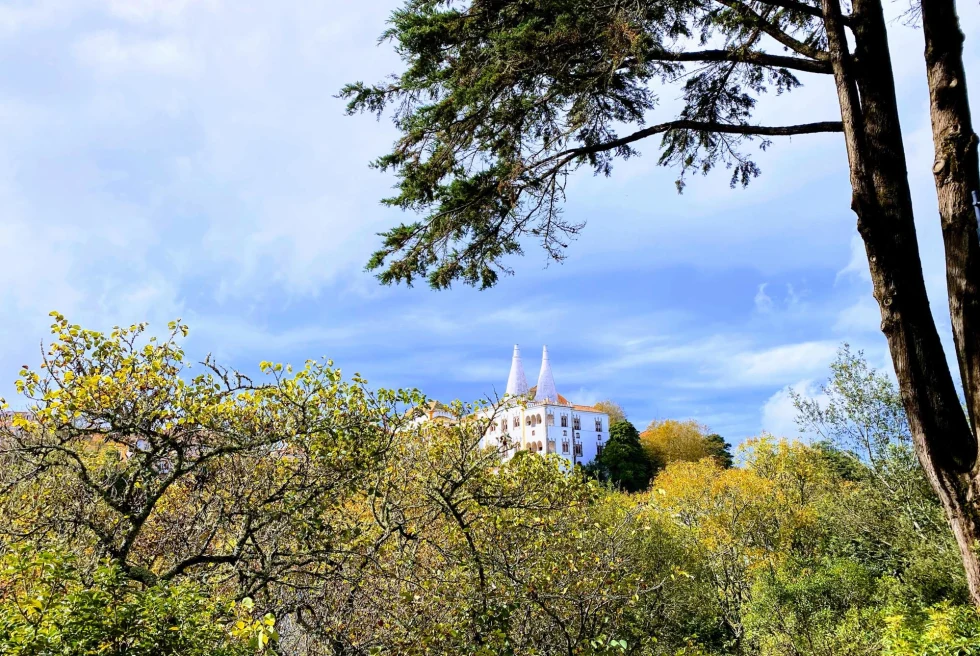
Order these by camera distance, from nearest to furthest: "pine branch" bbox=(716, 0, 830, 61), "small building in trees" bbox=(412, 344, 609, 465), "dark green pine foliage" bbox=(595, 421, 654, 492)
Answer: "pine branch" bbox=(716, 0, 830, 61)
"dark green pine foliage" bbox=(595, 421, 654, 492)
"small building in trees" bbox=(412, 344, 609, 465)

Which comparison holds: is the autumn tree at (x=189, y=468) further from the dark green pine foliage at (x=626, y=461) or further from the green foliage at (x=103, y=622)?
the dark green pine foliage at (x=626, y=461)

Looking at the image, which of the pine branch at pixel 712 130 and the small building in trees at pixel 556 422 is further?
the small building in trees at pixel 556 422

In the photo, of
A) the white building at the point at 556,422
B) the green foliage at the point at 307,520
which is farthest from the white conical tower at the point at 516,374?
the green foliage at the point at 307,520

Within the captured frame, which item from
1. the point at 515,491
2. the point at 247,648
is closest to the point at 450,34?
the point at 515,491

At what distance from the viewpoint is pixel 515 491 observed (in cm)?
600

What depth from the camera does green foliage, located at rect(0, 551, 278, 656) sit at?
3121 mm

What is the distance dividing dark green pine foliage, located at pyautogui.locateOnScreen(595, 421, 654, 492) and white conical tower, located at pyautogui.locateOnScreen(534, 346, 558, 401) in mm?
16375

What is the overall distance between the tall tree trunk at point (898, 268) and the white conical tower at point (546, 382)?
59781 mm

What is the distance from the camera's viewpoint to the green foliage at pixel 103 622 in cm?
312

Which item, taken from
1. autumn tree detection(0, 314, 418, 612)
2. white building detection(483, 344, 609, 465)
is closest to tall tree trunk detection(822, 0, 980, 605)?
autumn tree detection(0, 314, 418, 612)

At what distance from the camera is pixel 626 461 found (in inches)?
1853

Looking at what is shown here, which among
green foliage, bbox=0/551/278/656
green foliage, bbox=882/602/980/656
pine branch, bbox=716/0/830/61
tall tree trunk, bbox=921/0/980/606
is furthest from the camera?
pine branch, bbox=716/0/830/61

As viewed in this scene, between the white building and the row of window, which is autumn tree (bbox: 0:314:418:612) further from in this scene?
the row of window

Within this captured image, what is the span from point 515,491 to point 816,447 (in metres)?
15.4
